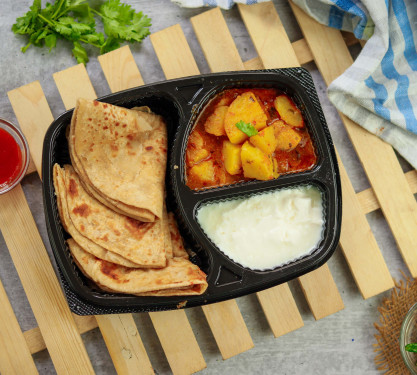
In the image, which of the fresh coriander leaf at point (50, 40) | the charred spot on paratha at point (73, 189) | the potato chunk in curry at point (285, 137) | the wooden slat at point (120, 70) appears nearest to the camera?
the charred spot on paratha at point (73, 189)

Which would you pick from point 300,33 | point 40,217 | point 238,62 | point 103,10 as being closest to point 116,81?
point 103,10

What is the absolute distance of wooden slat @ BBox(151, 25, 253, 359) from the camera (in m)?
2.63

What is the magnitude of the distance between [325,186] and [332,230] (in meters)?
0.22

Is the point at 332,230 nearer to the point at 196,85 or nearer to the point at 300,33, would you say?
the point at 196,85

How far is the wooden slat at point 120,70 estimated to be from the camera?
2619 millimetres

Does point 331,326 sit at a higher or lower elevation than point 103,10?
lower

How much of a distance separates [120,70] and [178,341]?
1.58 metres

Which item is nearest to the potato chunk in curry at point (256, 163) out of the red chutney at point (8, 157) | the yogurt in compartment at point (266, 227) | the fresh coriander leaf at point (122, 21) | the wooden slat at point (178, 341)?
the yogurt in compartment at point (266, 227)

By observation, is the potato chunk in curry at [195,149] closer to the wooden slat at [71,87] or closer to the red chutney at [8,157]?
the wooden slat at [71,87]

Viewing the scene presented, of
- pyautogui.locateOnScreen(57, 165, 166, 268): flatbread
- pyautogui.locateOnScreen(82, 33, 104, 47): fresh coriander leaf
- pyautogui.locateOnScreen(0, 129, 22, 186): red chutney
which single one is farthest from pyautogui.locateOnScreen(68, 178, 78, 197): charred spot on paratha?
pyautogui.locateOnScreen(82, 33, 104, 47): fresh coriander leaf

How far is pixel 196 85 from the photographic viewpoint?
7.45ft

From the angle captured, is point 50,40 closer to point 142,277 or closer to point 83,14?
point 83,14

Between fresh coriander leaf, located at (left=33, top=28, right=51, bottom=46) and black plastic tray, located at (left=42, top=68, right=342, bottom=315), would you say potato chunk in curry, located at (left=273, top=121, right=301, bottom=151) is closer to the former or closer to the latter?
black plastic tray, located at (left=42, top=68, right=342, bottom=315)

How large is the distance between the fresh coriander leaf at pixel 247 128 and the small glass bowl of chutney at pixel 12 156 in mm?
1201
